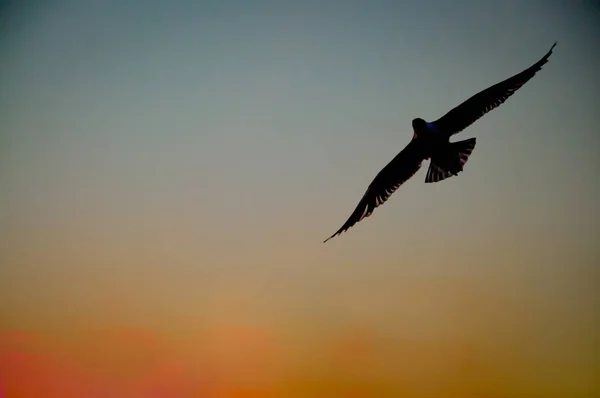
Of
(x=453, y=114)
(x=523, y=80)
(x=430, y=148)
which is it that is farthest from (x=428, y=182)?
(x=523, y=80)

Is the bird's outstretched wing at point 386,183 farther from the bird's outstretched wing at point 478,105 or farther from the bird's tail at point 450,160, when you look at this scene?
the bird's outstretched wing at point 478,105

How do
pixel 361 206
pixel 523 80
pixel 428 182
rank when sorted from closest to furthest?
pixel 523 80
pixel 428 182
pixel 361 206

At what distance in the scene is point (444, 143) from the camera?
641 centimetres

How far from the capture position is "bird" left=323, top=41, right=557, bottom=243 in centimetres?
621

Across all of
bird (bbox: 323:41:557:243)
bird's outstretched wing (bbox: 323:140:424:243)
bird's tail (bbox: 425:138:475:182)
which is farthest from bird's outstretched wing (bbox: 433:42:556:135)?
bird's outstretched wing (bbox: 323:140:424:243)

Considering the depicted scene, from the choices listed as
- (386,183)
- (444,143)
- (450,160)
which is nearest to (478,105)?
(444,143)

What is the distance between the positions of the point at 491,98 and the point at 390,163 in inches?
52.7

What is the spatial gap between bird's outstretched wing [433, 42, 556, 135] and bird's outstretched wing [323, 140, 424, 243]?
1.74 feet

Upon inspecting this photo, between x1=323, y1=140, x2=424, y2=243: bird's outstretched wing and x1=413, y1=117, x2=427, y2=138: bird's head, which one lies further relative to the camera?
x1=323, y1=140, x2=424, y2=243: bird's outstretched wing

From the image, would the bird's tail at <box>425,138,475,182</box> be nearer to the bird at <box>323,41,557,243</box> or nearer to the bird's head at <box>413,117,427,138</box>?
the bird at <box>323,41,557,243</box>

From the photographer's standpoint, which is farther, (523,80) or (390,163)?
(390,163)

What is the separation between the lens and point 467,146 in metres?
6.29

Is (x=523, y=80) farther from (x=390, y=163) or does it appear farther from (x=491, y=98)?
(x=390, y=163)

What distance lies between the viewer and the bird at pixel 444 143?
621cm
